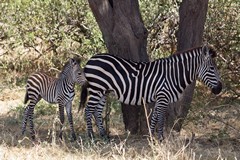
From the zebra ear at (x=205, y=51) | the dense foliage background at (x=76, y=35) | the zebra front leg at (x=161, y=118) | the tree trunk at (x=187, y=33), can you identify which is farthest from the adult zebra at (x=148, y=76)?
the dense foliage background at (x=76, y=35)

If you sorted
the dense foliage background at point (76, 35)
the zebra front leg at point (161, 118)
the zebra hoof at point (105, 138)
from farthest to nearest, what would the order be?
the dense foliage background at point (76, 35)
the zebra hoof at point (105, 138)
the zebra front leg at point (161, 118)

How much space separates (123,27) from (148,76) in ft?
2.78

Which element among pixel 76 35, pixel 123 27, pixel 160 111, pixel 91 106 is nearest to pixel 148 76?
pixel 160 111

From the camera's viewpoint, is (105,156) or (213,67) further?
(213,67)

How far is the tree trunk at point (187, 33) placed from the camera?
8.38m

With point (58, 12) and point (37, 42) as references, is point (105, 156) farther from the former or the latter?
point (37, 42)

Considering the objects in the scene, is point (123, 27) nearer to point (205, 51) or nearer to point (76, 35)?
point (205, 51)

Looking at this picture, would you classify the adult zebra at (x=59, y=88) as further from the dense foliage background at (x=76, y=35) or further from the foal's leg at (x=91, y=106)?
the dense foliage background at (x=76, y=35)

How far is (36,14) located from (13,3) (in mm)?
629

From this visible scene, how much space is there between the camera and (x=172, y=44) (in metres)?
12.9

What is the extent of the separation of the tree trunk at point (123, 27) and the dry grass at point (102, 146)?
1.08 meters

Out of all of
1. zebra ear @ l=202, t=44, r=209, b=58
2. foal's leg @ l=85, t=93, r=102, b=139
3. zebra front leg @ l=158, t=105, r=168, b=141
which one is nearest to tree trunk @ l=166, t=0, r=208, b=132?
zebra front leg @ l=158, t=105, r=168, b=141

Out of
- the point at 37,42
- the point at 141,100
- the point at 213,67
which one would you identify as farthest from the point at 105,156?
the point at 37,42

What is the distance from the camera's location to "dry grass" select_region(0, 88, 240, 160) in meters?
6.04
